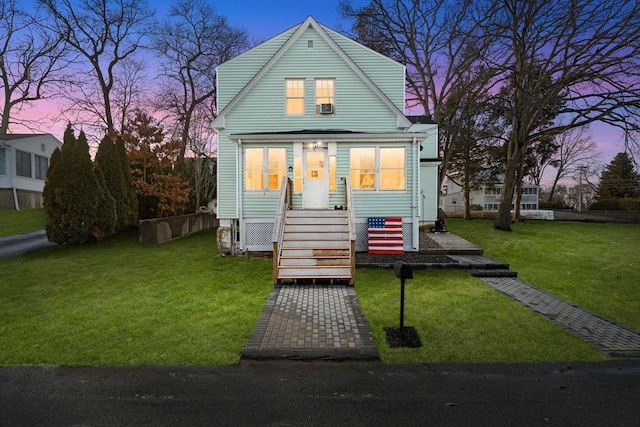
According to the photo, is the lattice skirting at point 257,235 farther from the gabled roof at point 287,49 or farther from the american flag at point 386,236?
the gabled roof at point 287,49

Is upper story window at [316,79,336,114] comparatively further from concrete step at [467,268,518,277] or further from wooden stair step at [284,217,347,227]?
concrete step at [467,268,518,277]

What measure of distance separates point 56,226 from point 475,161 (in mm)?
30041

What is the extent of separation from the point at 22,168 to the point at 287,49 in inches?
936

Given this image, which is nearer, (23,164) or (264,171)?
(264,171)

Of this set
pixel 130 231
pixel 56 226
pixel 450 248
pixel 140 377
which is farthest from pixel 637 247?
pixel 56 226

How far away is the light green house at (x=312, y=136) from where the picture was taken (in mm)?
12594

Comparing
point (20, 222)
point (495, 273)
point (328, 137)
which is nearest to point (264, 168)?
point (328, 137)

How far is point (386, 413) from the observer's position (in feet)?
12.0

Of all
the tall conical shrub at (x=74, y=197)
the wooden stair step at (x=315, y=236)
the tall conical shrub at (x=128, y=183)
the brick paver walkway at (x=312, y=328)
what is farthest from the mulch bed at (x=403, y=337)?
the tall conical shrub at (x=128, y=183)

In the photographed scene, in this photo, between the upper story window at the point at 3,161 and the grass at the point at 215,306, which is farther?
the upper story window at the point at 3,161

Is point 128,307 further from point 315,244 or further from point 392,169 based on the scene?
point 392,169

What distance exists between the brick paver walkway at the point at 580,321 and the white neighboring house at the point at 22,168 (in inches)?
1188

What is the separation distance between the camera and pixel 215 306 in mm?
7207

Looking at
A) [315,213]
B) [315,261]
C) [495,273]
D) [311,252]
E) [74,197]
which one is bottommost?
[495,273]
